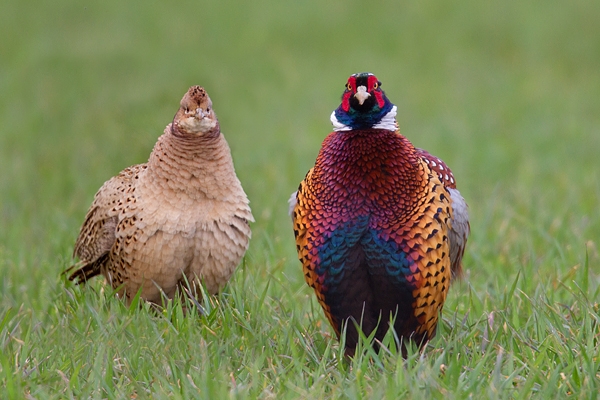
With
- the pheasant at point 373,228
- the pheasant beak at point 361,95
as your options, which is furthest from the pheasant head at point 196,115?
the pheasant beak at point 361,95

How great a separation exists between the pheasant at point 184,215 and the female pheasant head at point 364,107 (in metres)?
0.64

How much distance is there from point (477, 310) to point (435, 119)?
16.0 ft

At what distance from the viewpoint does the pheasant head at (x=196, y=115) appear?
3.82 meters

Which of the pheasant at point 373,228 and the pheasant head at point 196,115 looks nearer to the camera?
the pheasant at point 373,228

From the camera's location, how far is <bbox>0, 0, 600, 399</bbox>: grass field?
133 inches

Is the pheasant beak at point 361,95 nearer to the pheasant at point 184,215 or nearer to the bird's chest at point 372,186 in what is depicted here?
the bird's chest at point 372,186

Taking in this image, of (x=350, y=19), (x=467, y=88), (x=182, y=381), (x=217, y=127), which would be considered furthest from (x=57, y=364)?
(x=350, y=19)

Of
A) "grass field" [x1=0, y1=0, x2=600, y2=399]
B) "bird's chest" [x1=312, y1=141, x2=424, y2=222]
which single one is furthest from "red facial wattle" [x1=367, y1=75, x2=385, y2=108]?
"grass field" [x1=0, y1=0, x2=600, y2=399]

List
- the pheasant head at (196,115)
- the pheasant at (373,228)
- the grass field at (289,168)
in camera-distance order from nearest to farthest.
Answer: the grass field at (289,168) < the pheasant at (373,228) < the pheasant head at (196,115)

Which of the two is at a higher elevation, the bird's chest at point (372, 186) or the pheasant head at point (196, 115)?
the pheasant head at point (196, 115)

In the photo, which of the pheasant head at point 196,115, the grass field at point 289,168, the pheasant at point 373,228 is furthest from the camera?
the pheasant head at point 196,115

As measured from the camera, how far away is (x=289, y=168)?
733cm

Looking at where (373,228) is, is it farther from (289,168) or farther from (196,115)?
(289,168)

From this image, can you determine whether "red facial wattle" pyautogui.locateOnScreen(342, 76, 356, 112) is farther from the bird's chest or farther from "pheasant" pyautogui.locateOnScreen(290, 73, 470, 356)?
the bird's chest
